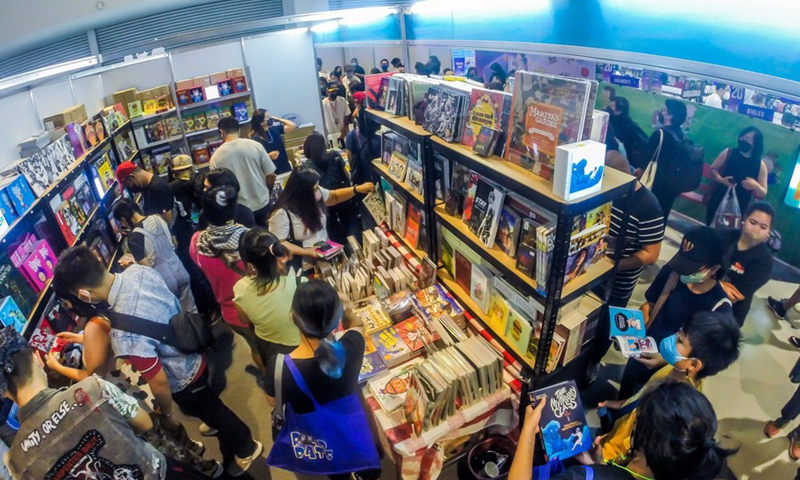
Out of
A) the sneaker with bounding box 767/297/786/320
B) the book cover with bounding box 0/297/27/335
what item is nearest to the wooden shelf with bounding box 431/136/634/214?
the book cover with bounding box 0/297/27/335

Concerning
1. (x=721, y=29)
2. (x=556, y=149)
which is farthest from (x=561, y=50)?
(x=556, y=149)

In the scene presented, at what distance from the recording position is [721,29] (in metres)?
3.31

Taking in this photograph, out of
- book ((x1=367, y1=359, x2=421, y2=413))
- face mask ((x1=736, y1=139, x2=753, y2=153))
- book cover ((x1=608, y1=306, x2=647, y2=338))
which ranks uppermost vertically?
face mask ((x1=736, y1=139, x2=753, y2=153))

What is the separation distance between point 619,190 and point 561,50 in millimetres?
2292

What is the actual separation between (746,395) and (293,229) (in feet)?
13.0

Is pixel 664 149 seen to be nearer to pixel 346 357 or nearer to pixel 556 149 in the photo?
pixel 556 149

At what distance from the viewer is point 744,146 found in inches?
167

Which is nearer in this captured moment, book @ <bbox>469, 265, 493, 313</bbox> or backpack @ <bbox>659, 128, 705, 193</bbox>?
book @ <bbox>469, 265, 493, 313</bbox>

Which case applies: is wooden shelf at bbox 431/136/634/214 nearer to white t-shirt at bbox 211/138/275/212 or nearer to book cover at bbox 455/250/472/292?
book cover at bbox 455/250/472/292

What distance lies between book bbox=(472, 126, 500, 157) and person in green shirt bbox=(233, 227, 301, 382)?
51.0 inches

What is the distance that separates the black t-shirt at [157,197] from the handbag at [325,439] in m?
2.98

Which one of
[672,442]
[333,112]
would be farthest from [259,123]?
[672,442]

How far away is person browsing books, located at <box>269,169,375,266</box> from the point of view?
3520 mm

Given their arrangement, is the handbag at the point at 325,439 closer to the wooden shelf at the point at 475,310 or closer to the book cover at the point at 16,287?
the wooden shelf at the point at 475,310
